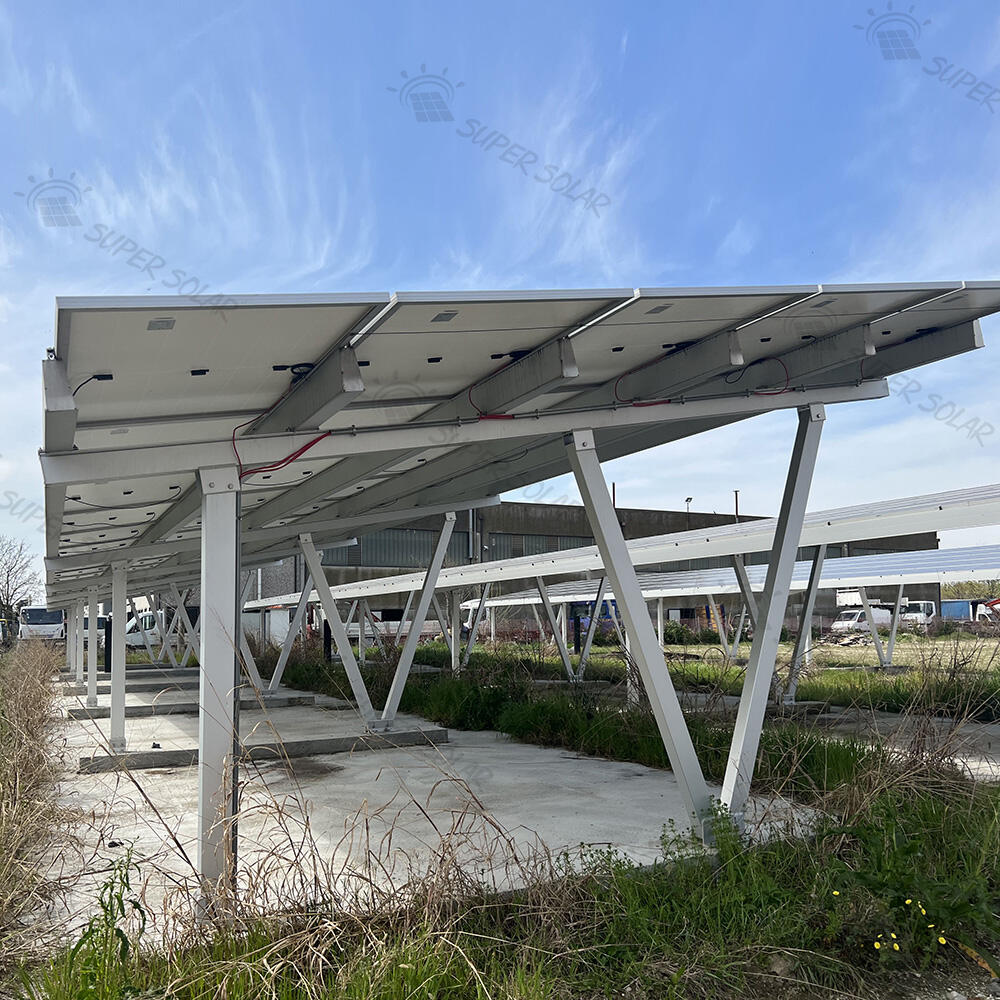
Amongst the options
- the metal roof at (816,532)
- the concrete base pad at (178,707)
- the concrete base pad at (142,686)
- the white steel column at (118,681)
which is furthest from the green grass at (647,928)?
the concrete base pad at (142,686)

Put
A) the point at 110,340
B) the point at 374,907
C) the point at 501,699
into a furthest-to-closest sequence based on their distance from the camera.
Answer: the point at 501,699 < the point at 374,907 < the point at 110,340

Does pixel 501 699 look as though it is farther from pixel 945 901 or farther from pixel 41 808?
pixel 945 901

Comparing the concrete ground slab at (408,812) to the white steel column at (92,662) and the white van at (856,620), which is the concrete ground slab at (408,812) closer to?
the white steel column at (92,662)

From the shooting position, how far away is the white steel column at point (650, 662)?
22.3 feet

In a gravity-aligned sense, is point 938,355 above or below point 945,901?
above

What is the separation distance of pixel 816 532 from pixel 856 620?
4410 cm

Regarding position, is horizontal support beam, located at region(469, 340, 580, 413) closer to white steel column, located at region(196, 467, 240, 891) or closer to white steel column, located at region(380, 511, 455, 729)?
white steel column, located at region(196, 467, 240, 891)

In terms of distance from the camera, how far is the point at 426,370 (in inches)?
237

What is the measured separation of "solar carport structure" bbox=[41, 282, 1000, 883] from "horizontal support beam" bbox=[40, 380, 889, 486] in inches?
0.6

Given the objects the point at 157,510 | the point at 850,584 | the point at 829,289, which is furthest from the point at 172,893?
the point at 850,584

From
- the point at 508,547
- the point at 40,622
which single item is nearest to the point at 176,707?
the point at 40,622

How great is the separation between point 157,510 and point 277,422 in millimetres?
4546

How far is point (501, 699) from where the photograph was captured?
14719 millimetres

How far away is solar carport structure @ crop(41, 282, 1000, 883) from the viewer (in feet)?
15.7
